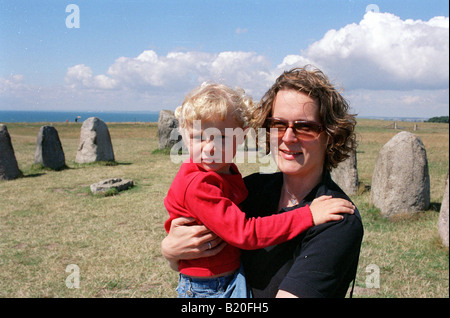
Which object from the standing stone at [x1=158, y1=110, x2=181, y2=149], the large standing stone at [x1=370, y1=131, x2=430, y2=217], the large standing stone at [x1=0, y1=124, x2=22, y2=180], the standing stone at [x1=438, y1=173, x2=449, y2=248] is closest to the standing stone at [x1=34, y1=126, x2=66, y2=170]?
the large standing stone at [x1=0, y1=124, x2=22, y2=180]

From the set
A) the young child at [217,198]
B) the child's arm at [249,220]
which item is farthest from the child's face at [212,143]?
the child's arm at [249,220]

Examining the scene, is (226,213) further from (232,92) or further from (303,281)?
(232,92)

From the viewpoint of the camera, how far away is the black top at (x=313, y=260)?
163 cm

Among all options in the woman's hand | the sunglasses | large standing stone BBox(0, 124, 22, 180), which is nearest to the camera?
the sunglasses

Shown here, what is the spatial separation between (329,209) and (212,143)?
0.67 m

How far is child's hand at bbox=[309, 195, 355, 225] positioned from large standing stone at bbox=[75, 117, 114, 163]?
1314 centimetres

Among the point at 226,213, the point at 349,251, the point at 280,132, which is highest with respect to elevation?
the point at 280,132

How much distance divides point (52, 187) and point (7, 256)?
15.3 ft

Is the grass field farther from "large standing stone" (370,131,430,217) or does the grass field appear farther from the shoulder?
the shoulder

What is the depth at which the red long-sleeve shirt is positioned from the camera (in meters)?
1.78

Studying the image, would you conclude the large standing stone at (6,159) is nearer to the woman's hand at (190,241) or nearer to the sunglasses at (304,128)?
the woman's hand at (190,241)
